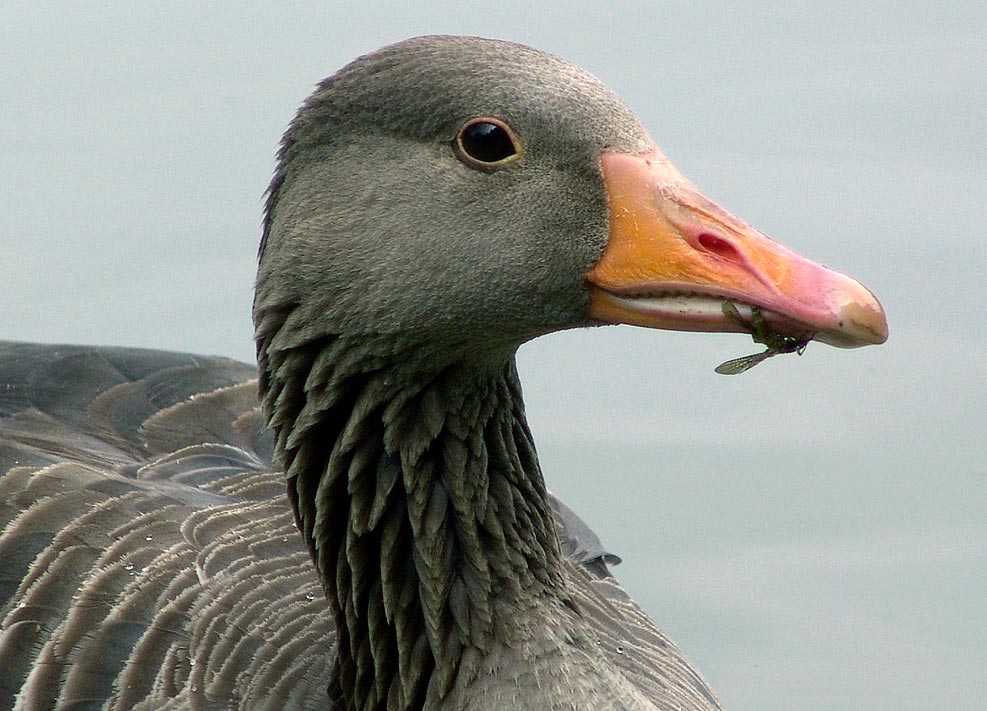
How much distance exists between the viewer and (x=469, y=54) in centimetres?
389

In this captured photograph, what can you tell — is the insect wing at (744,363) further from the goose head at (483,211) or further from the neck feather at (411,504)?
the neck feather at (411,504)

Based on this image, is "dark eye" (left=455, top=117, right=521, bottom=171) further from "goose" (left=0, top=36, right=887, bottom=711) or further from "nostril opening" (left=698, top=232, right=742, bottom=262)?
"nostril opening" (left=698, top=232, right=742, bottom=262)

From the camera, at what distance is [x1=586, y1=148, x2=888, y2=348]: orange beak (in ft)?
11.3

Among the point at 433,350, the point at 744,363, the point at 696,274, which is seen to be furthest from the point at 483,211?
the point at 744,363

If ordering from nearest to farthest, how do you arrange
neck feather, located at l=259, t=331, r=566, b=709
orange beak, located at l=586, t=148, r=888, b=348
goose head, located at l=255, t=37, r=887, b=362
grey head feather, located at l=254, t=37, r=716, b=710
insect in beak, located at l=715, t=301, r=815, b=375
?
orange beak, located at l=586, t=148, r=888, b=348, insect in beak, located at l=715, t=301, r=815, b=375, goose head, located at l=255, t=37, r=887, b=362, grey head feather, located at l=254, t=37, r=716, b=710, neck feather, located at l=259, t=331, r=566, b=709

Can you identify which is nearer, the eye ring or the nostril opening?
the nostril opening

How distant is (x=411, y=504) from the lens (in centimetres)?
423

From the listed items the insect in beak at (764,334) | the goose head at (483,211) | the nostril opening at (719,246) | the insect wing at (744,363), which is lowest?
the insect in beak at (764,334)

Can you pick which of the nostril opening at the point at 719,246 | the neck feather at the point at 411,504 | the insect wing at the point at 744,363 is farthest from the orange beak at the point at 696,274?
the neck feather at the point at 411,504

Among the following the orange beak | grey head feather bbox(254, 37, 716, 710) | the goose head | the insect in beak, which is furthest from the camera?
grey head feather bbox(254, 37, 716, 710)

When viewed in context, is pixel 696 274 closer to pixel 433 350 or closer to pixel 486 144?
pixel 486 144

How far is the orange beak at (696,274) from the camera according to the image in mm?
3447

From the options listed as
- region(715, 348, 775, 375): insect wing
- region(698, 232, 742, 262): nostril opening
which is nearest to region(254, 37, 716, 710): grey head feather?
region(698, 232, 742, 262): nostril opening

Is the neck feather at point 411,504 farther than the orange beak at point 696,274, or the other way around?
the neck feather at point 411,504
